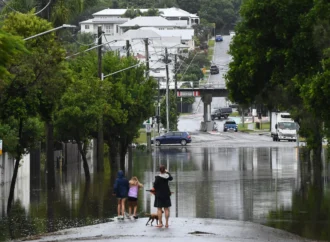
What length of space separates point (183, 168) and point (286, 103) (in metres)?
21.1

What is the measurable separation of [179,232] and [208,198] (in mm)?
12110

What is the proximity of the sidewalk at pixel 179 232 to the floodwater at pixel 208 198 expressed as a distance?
4.32 feet

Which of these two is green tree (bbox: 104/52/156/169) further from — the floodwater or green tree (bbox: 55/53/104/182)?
green tree (bbox: 55/53/104/182)

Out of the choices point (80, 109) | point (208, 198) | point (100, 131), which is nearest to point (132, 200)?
point (208, 198)

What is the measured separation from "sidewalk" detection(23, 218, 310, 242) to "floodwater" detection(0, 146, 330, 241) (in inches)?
51.8

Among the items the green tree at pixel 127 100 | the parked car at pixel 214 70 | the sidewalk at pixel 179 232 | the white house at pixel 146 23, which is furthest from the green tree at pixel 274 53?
the white house at pixel 146 23

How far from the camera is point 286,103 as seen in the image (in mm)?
36250

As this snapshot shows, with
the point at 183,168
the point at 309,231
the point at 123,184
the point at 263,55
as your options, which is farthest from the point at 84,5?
the point at 309,231

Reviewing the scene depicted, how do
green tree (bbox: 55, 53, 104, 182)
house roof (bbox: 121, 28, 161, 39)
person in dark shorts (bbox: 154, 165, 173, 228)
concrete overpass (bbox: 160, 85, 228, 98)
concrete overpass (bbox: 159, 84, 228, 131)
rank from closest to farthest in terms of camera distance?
person in dark shorts (bbox: 154, 165, 173, 228) → green tree (bbox: 55, 53, 104, 182) → concrete overpass (bbox: 159, 84, 228, 131) → concrete overpass (bbox: 160, 85, 228, 98) → house roof (bbox: 121, 28, 161, 39)

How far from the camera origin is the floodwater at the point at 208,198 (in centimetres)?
3042

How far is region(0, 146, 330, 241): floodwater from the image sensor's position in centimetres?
3042

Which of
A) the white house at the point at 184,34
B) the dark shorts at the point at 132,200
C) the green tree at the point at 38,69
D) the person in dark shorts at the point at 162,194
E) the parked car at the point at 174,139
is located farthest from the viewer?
the white house at the point at 184,34

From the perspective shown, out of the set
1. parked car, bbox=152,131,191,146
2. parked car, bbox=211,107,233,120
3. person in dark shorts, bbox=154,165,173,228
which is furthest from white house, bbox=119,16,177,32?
person in dark shorts, bbox=154,165,173,228

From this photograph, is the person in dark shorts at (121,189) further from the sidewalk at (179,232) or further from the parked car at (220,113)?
the parked car at (220,113)
